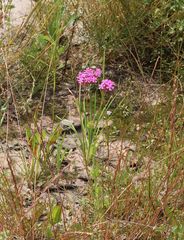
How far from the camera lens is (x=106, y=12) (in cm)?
420

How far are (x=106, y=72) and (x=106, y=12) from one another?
379mm

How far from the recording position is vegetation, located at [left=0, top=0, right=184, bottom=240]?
9.16 ft

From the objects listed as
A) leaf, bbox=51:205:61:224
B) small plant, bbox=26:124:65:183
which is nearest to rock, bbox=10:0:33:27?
small plant, bbox=26:124:65:183

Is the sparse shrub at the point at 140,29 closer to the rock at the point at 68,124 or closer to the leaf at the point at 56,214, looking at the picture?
the rock at the point at 68,124

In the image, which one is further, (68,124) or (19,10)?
(19,10)

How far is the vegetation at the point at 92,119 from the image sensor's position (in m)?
2.79

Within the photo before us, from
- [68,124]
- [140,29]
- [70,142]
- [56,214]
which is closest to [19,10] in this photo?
[140,29]

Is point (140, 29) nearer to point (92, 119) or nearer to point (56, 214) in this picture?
point (92, 119)

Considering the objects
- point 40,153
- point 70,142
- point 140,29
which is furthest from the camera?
point 140,29

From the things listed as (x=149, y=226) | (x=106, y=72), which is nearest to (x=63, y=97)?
(x=106, y=72)

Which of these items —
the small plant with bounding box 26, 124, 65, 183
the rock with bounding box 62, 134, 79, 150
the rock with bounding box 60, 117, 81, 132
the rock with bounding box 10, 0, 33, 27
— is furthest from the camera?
the rock with bounding box 10, 0, 33, 27

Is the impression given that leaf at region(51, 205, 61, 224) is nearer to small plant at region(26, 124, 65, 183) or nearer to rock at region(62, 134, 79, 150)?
small plant at region(26, 124, 65, 183)

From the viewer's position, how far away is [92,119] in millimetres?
3699

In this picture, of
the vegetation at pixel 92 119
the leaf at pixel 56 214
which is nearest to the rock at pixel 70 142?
the vegetation at pixel 92 119
